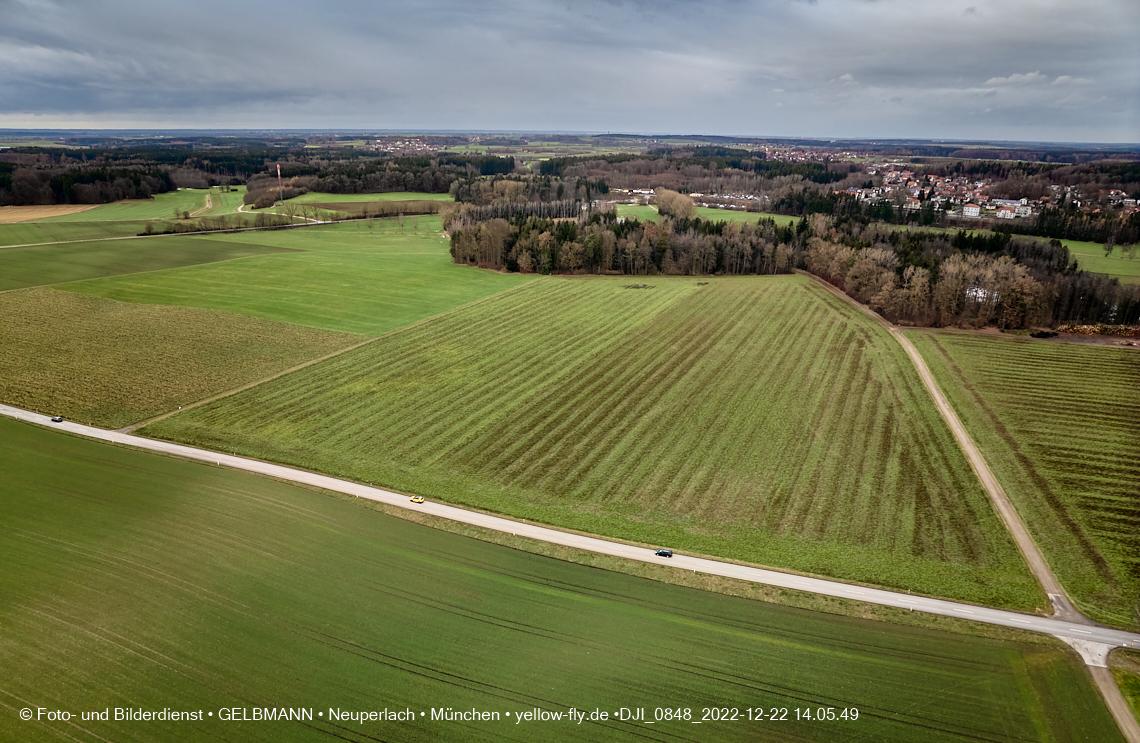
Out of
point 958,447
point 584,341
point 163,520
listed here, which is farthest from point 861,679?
point 584,341

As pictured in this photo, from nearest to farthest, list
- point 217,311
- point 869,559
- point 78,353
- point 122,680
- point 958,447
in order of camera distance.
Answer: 1. point 122,680
2. point 869,559
3. point 958,447
4. point 78,353
5. point 217,311

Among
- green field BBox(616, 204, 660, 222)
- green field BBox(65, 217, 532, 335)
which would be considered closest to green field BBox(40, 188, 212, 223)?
green field BBox(65, 217, 532, 335)

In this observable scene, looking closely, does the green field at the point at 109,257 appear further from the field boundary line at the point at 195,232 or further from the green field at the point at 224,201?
the green field at the point at 224,201

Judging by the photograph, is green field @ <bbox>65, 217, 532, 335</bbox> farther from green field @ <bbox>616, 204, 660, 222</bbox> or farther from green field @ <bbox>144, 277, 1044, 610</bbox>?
green field @ <bbox>616, 204, 660, 222</bbox>

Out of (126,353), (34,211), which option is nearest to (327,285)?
(126,353)

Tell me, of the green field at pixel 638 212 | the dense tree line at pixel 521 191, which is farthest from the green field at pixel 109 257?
the green field at pixel 638 212

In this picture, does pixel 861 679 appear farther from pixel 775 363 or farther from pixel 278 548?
pixel 775 363
